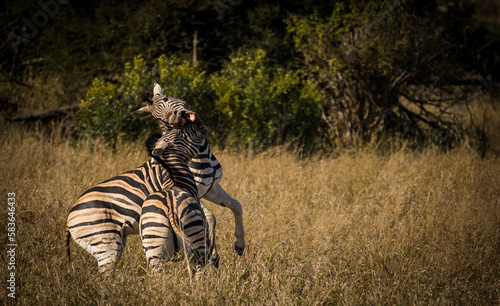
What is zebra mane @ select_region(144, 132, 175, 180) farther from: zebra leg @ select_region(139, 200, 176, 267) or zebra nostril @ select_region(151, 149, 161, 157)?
zebra leg @ select_region(139, 200, 176, 267)

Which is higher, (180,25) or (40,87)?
(180,25)

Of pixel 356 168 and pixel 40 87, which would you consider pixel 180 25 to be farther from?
pixel 356 168

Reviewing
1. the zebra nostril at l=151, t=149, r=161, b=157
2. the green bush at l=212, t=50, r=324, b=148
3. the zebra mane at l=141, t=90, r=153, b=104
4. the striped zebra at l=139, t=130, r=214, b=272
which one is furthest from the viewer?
the green bush at l=212, t=50, r=324, b=148

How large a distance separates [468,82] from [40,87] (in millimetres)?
9993

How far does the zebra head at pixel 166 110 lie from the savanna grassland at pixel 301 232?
1129mm

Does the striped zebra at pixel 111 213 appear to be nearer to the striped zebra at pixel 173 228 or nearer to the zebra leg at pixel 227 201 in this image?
the striped zebra at pixel 173 228

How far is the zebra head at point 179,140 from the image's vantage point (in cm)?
316

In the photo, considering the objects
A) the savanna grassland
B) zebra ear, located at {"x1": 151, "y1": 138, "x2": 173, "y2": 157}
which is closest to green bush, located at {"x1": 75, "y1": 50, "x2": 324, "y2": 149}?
the savanna grassland

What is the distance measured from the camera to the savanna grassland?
320 centimetres

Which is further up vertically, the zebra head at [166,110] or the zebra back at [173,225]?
the zebra head at [166,110]

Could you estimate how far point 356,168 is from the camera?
24.2 feet

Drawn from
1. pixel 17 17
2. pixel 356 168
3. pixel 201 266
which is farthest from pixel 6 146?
pixel 356 168

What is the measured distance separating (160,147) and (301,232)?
2265 mm

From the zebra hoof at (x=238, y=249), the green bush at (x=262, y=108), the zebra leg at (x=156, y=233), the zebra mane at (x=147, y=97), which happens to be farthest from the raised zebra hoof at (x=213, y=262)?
the green bush at (x=262, y=108)
